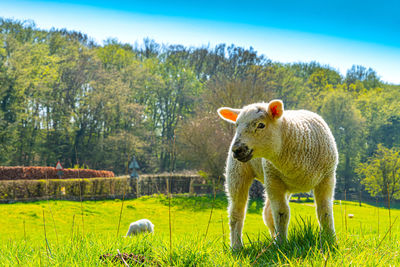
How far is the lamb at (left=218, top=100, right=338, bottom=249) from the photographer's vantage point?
13.2 ft

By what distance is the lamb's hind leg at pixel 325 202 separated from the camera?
4410mm

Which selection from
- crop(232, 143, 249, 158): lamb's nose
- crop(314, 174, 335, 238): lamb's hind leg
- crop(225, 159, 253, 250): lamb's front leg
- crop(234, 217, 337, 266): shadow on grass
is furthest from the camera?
crop(225, 159, 253, 250): lamb's front leg

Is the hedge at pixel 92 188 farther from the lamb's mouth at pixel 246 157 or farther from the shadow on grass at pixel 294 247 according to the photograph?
the lamb's mouth at pixel 246 157

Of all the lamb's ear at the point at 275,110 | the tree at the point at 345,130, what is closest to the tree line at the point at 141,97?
the tree at the point at 345,130

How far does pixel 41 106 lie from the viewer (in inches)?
1458

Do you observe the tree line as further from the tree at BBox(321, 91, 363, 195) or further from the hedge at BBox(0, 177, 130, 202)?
the hedge at BBox(0, 177, 130, 202)

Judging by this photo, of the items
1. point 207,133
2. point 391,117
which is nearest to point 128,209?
point 207,133

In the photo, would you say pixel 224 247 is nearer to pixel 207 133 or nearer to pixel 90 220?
pixel 90 220

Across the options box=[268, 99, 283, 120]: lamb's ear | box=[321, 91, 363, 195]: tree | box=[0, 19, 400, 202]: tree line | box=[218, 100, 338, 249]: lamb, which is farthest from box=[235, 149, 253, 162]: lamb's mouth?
box=[321, 91, 363, 195]: tree

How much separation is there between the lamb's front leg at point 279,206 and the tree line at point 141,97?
22051 millimetres

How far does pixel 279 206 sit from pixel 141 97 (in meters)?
41.2

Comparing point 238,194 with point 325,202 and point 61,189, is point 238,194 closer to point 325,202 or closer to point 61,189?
point 325,202

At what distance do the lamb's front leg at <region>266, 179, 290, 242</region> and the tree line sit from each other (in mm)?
22051

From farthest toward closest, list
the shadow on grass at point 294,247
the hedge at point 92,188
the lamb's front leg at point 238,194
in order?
the hedge at point 92,188 < the lamb's front leg at point 238,194 < the shadow on grass at point 294,247
